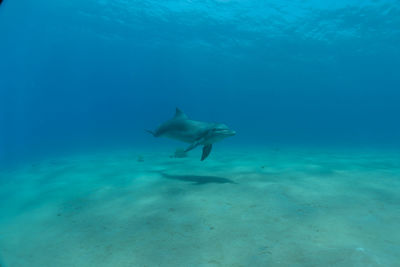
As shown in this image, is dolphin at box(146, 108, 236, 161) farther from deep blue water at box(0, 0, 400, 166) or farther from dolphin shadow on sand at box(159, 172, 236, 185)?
deep blue water at box(0, 0, 400, 166)

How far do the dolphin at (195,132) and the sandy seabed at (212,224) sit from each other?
130 cm

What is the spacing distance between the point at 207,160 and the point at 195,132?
5.22 m

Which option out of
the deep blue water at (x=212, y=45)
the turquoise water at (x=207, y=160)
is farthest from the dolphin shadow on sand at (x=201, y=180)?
the deep blue water at (x=212, y=45)

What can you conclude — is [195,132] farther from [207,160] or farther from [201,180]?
[207,160]

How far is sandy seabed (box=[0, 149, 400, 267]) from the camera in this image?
283 centimetres

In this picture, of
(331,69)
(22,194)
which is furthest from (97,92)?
(22,194)

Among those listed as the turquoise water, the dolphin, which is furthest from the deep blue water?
the dolphin

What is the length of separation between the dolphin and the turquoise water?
1.22 m

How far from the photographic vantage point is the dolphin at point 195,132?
6867 millimetres

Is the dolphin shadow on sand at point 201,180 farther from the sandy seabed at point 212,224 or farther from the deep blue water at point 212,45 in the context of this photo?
the deep blue water at point 212,45

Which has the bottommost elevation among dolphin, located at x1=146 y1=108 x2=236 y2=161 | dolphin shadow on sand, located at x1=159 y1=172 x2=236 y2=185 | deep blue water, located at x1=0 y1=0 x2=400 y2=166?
dolphin shadow on sand, located at x1=159 y1=172 x2=236 y2=185

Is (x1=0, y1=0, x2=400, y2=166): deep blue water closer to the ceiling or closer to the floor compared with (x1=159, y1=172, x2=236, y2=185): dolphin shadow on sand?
closer to the ceiling

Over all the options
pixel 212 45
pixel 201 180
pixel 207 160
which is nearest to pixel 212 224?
pixel 201 180

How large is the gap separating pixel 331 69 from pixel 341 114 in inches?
4477
